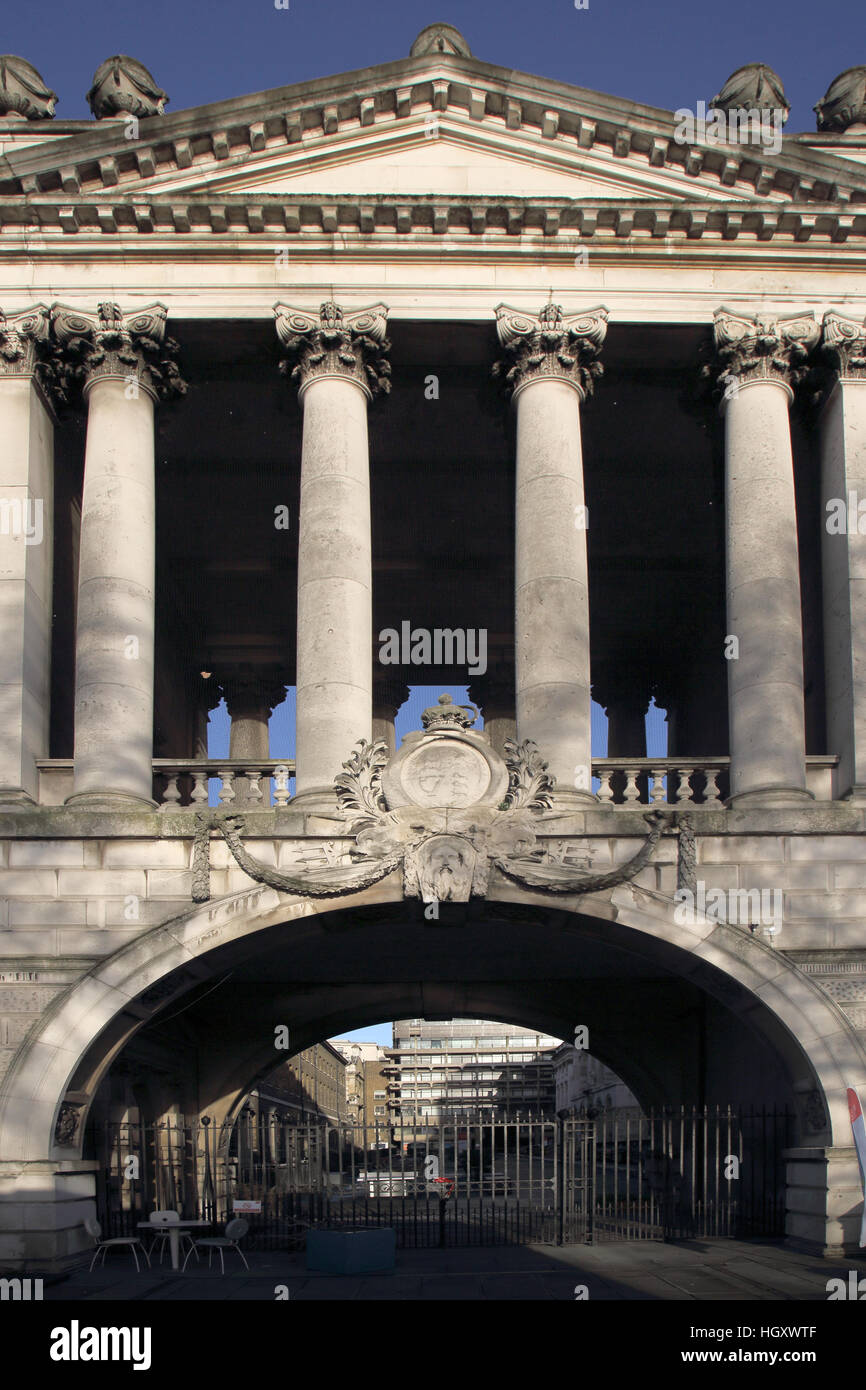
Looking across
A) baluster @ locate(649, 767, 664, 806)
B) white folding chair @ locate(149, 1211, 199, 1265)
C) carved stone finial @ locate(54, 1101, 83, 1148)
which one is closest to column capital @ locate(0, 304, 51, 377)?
carved stone finial @ locate(54, 1101, 83, 1148)

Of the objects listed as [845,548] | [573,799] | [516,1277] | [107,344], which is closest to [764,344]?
[845,548]

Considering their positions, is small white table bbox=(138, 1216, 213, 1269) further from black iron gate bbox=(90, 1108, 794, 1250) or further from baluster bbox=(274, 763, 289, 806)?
baluster bbox=(274, 763, 289, 806)

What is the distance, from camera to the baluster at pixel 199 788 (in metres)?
27.2

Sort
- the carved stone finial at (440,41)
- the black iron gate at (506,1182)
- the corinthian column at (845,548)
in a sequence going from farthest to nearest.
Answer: the carved stone finial at (440,41), the corinthian column at (845,548), the black iron gate at (506,1182)

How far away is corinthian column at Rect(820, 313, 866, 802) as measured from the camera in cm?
2623

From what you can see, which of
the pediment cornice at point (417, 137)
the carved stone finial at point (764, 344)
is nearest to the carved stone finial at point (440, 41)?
the pediment cornice at point (417, 137)

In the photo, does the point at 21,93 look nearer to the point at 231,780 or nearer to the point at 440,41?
the point at 440,41

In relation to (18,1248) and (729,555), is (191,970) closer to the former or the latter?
(18,1248)

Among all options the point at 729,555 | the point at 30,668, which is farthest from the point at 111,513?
the point at 729,555

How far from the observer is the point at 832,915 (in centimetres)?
2420

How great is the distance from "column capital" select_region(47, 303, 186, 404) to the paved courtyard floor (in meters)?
16.3

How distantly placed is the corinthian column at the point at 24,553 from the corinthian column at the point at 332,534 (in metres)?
4.83

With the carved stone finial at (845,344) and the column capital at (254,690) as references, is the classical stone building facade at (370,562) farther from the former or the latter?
the column capital at (254,690)
